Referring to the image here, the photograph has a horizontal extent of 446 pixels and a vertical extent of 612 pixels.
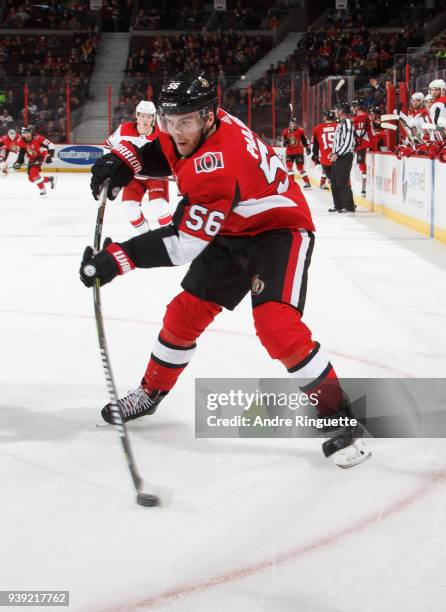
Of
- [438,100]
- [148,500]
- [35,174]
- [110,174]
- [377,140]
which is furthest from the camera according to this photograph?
[35,174]

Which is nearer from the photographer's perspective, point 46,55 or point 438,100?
point 438,100

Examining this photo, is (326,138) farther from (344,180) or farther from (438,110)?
(438,110)

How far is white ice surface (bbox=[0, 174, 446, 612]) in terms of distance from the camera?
177cm

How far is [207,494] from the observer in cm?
228

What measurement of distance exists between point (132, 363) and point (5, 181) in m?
13.8

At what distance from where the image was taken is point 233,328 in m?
4.34

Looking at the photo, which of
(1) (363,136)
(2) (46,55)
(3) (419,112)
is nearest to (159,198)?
(3) (419,112)

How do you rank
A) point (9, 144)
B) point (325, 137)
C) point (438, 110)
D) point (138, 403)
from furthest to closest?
point (9, 144) → point (325, 137) → point (438, 110) → point (138, 403)

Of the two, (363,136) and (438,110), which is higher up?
(438,110)

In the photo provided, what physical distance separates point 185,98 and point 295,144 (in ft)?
43.5

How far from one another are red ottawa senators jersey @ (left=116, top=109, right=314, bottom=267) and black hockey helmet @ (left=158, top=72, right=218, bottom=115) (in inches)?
3.4

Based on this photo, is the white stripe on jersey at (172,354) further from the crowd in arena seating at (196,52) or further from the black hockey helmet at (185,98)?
the crowd in arena seating at (196,52)

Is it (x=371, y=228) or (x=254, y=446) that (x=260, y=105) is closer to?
(x=371, y=228)

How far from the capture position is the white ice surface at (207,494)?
5.80ft
